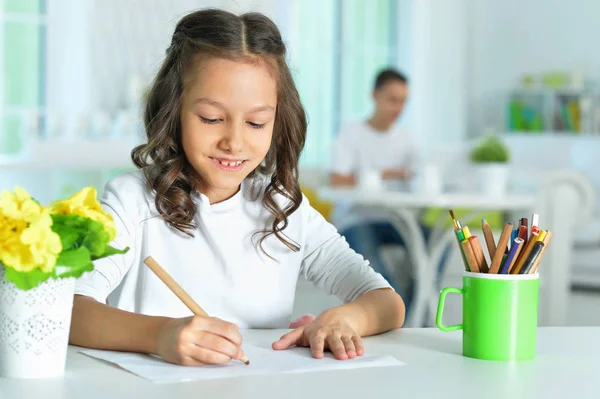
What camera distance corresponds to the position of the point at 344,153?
4.99 metres

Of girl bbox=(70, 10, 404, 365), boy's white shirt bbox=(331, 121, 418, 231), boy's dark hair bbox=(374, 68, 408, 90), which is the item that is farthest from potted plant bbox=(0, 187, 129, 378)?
boy's dark hair bbox=(374, 68, 408, 90)

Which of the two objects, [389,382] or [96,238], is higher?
[96,238]

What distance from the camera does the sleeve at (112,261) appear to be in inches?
53.1

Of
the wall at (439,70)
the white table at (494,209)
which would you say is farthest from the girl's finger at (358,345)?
the wall at (439,70)

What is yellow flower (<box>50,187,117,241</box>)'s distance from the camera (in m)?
1.02

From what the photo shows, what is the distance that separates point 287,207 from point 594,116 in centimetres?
560

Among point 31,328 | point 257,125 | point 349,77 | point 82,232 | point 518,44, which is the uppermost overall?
point 518,44

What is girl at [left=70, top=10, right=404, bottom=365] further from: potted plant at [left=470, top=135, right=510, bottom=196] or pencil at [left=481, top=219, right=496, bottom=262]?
potted plant at [left=470, top=135, right=510, bottom=196]

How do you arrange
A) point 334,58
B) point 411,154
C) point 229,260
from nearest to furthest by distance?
point 229,260 → point 411,154 → point 334,58

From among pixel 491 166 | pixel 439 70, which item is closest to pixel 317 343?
pixel 491 166

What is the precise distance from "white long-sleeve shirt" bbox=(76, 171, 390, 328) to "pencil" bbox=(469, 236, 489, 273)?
0.95 ft

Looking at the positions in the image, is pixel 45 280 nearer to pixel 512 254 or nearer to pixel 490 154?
pixel 512 254

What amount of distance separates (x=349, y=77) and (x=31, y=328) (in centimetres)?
572

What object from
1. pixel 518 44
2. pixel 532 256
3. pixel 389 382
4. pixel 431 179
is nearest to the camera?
pixel 389 382
